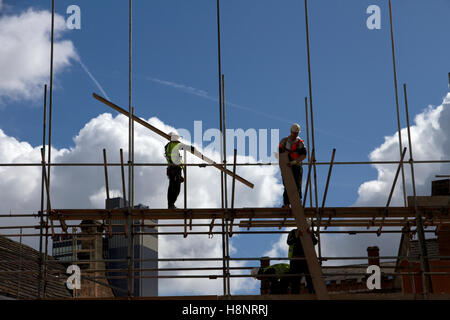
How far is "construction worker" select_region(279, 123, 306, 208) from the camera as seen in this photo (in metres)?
14.9

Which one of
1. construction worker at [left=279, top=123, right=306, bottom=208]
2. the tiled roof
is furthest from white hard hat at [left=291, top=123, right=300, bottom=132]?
the tiled roof

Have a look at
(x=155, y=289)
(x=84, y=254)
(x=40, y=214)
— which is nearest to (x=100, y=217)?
(x=40, y=214)

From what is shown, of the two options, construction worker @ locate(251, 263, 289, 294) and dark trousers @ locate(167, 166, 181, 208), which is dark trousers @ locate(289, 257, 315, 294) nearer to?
construction worker @ locate(251, 263, 289, 294)

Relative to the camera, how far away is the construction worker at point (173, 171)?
1584cm

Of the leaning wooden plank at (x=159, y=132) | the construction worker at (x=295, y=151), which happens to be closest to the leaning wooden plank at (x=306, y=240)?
the construction worker at (x=295, y=151)

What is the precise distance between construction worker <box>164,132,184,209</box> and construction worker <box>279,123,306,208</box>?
2236mm

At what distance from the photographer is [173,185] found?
15.8 metres

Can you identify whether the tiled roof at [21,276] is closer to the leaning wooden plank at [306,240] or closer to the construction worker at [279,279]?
the construction worker at [279,279]

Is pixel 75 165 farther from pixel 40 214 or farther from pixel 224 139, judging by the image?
pixel 224 139
